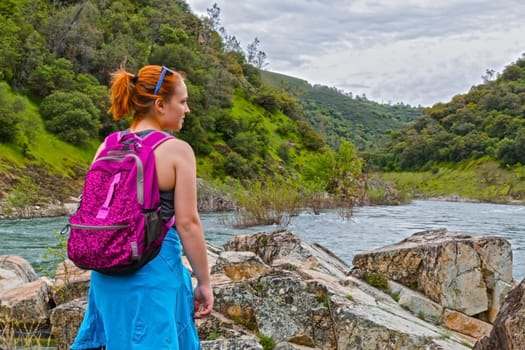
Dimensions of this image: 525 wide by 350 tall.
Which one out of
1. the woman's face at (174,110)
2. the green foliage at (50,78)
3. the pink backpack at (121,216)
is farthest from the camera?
the green foliage at (50,78)

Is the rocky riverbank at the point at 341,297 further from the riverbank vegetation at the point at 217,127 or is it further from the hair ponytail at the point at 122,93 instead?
the riverbank vegetation at the point at 217,127

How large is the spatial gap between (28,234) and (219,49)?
92.5 meters

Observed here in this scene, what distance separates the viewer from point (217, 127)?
78.4 metres

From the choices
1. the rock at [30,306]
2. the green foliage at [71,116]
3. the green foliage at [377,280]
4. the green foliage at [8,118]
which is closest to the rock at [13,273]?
the rock at [30,306]

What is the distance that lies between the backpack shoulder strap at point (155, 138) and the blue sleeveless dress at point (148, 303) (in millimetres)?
462

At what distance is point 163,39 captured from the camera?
89.1 m

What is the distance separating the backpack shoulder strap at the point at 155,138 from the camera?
9.41 ft

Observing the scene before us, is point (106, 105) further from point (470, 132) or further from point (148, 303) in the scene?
point (470, 132)

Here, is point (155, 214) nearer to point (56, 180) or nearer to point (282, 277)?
point (282, 277)

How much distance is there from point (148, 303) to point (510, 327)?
2.89 m

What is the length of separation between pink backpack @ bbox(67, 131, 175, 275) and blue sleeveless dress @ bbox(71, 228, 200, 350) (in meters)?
0.07

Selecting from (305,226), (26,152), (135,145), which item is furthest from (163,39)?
(135,145)

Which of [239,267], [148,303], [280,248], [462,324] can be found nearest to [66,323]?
[239,267]

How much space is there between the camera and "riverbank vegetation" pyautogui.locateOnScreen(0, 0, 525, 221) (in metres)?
44.5
